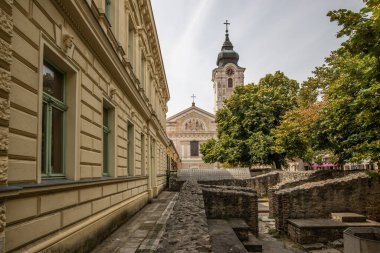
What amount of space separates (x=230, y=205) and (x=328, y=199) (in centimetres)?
482

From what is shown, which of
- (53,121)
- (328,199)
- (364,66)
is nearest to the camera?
(53,121)

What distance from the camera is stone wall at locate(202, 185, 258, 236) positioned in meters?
9.93

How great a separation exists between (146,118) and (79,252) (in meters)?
9.49

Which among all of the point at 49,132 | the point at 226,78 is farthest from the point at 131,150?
the point at 226,78

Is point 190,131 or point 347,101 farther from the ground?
point 190,131

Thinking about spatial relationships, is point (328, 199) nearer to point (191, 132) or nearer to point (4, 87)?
point (4, 87)

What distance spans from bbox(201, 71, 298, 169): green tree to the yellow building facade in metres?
22.5

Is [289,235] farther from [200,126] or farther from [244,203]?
[200,126]

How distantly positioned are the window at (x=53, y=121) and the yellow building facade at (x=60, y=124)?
0.02m

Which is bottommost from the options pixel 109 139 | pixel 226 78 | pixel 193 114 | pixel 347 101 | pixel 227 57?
pixel 109 139

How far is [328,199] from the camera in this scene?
12.4 meters

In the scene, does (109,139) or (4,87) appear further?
(109,139)

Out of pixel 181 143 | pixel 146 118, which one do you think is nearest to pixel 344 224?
pixel 146 118

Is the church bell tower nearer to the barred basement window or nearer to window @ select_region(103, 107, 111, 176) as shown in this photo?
the barred basement window
